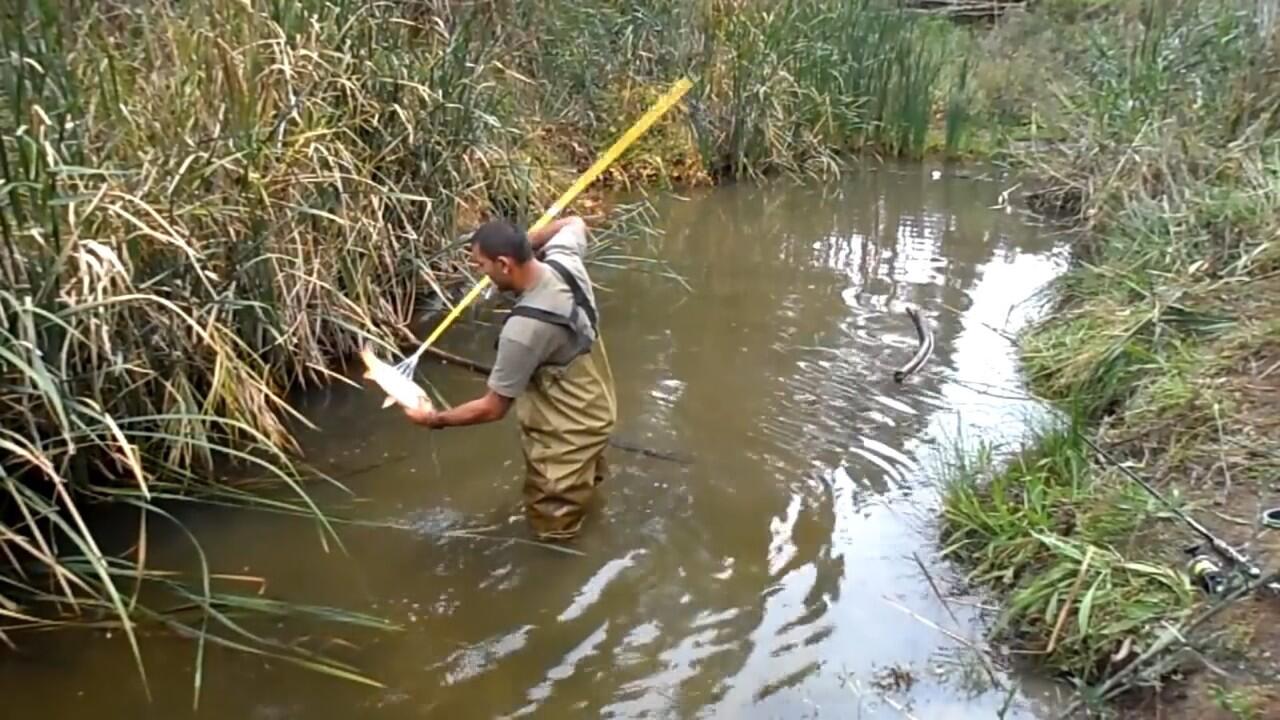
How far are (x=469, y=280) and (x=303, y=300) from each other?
4.55ft

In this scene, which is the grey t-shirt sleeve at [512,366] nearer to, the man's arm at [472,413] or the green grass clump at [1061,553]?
the man's arm at [472,413]

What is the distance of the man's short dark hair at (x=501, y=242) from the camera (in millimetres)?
3742

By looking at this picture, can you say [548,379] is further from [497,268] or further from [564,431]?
[497,268]

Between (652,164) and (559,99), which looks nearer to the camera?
(559,99)

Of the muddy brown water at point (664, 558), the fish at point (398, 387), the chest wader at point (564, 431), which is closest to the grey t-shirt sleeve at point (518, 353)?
the chest wader at point (564, 431)

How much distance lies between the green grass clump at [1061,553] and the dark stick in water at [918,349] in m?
1.28

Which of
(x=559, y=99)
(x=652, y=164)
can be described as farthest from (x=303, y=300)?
(x=652, y=164)

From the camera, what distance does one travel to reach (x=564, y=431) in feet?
13.1

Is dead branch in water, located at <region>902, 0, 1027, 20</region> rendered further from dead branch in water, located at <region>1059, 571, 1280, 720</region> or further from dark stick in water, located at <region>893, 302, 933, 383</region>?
dead branch in water, located at <region>1059, 571, 1280, 720</region>

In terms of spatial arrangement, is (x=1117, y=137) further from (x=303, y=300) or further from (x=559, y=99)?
(x=303, y=300)

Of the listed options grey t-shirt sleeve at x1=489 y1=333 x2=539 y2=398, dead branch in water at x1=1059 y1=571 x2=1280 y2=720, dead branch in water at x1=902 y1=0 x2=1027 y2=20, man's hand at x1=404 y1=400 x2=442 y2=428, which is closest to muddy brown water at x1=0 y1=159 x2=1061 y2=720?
dead branch in water at x1=1059 y1=571 x2=1280 y2=720

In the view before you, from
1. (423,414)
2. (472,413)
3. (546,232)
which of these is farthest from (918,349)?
(423,414)

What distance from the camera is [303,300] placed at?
15.6 ft

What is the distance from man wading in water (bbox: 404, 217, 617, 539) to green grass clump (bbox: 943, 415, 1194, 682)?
1.22 m
